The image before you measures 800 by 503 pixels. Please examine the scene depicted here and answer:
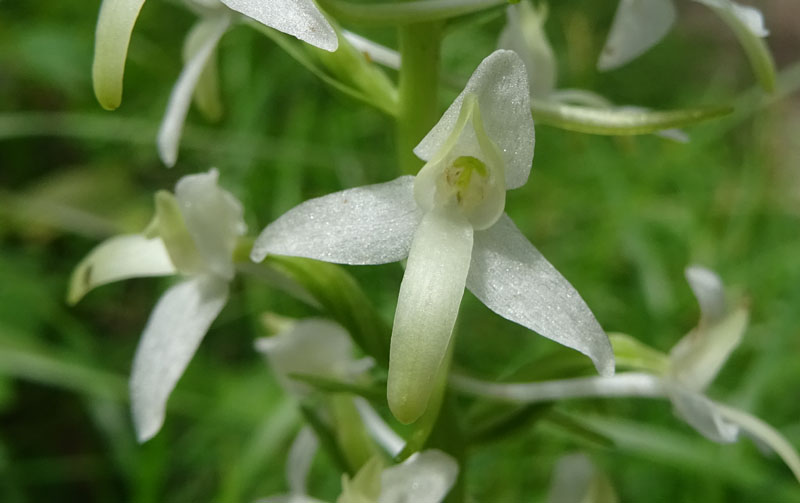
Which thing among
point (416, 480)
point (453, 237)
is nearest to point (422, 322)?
point (453, 237)

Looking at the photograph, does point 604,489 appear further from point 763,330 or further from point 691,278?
point 763,330

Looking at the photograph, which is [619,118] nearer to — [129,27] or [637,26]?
[637,26]

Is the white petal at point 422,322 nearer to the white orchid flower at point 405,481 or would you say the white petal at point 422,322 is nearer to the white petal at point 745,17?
the white orchid flower at point 405,481

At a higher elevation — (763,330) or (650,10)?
(650,10)

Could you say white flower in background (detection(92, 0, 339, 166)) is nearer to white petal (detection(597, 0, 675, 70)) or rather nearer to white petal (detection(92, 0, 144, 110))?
white petal (detection(92, 0, 144, 110))

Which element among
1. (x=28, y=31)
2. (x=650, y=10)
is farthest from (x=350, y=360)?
(x=28, y=31)

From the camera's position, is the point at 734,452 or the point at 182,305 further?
the point at 734,452

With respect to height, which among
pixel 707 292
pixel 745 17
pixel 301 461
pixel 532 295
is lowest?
pixel 301 461
